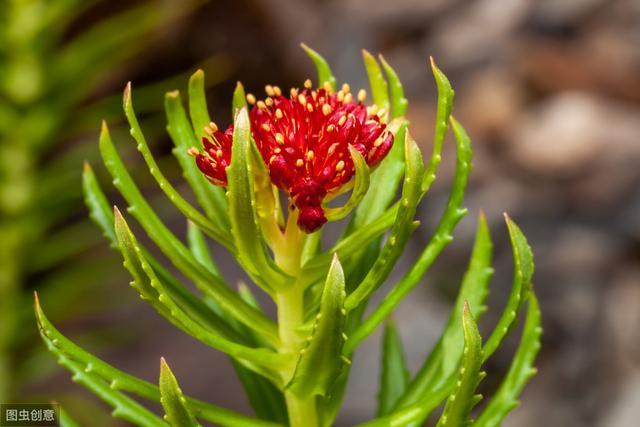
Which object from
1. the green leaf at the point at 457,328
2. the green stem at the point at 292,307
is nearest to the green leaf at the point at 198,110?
the green stem at the point at 292,307

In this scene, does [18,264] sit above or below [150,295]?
below

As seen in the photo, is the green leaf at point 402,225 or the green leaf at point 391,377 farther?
the green leaf at point 391,377

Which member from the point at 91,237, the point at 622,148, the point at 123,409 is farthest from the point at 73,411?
the point at 622,148

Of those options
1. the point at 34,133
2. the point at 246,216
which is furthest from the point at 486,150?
the point at 246,216

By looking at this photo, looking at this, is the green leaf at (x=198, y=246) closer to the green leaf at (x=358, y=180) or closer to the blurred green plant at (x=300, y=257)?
the blurred green plant at (x=300, y=257)

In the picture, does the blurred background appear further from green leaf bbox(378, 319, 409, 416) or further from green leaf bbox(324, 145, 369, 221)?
green leaf bbox(324, 145, 369, 221)

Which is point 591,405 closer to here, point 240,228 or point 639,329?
point 639,329

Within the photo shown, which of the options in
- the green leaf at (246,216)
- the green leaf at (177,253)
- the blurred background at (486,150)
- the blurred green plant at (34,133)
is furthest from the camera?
the blurred background at (486,150)
